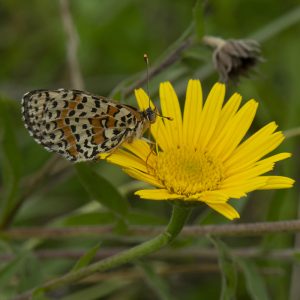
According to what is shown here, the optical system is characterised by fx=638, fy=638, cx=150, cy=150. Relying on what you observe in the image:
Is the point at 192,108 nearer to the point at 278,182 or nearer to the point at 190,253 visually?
the point at 278,182

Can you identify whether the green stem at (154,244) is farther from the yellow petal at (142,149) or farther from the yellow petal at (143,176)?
the yellow petal at (142,149)

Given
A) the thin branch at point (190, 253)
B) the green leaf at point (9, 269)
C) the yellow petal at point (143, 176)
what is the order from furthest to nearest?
the thin branch at point (190, 253) → the green leaf at point (9, 269) → the yellow petal at point (143, 176)

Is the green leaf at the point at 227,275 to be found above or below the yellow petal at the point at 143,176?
below

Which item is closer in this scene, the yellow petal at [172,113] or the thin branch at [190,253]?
the yellow petal at [172,113]

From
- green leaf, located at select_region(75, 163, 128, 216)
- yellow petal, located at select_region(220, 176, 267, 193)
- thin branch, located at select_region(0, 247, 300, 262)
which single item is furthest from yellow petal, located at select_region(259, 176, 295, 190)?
thin branch, located at select_region(0, 247, 300, 262)

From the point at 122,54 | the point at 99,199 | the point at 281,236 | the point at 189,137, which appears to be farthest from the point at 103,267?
the point at 122,54

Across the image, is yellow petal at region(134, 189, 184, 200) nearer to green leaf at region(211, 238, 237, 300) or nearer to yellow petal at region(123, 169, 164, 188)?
yellow petal at region(123, 169, 164, 188)

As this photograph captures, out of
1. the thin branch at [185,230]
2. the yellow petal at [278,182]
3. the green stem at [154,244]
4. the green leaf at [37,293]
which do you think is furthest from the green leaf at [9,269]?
the yellow petal at [278,182]
